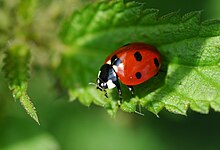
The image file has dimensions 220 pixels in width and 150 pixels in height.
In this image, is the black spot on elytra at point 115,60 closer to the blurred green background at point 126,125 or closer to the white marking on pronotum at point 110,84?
the white marking on pronotum at point 110,84

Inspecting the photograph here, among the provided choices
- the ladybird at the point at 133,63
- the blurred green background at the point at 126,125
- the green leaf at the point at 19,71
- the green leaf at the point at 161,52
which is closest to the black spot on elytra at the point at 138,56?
the ladybird at the point at 133,63

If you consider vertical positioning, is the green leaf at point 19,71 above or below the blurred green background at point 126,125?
above

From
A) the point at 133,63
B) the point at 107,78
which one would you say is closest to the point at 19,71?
the point at 107,78

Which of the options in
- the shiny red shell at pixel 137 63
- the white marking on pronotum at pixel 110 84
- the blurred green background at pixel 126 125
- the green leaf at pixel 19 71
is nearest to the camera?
the green leaf at pixel 19 71

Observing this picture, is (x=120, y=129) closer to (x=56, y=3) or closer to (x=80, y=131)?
(x=80, y=131)

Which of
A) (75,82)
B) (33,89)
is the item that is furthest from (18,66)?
(33,89)

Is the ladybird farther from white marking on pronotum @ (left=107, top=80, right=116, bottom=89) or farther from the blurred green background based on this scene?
the blurred green background
